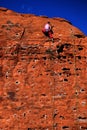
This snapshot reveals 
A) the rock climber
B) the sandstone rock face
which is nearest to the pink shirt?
the rock climber

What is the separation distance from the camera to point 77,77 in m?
22.7

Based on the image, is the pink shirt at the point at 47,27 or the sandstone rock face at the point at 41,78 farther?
the pink shirt at the point at 47,27

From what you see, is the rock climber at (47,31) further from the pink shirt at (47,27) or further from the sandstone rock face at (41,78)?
the sandstone rock face at (41,78)

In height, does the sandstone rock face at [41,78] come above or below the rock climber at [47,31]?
below

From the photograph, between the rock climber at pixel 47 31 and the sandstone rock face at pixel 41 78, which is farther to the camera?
the rock climber at pixel 47 31

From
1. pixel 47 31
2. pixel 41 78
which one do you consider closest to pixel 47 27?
pixel 47 31

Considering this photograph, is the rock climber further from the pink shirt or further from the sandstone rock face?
the sandstone rock face

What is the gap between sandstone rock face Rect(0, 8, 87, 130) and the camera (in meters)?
21.6

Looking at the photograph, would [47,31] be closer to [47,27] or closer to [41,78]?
[47,27]

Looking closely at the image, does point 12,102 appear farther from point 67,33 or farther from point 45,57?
point 67,33

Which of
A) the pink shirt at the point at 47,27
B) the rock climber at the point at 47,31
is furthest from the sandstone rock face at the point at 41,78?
the pink shirt at the point at 47,27

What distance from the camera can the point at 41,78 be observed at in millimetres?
22594

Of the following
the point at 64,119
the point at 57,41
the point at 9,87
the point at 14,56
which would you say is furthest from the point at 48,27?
the point at 64,119

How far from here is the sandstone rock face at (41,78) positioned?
21641 mm
